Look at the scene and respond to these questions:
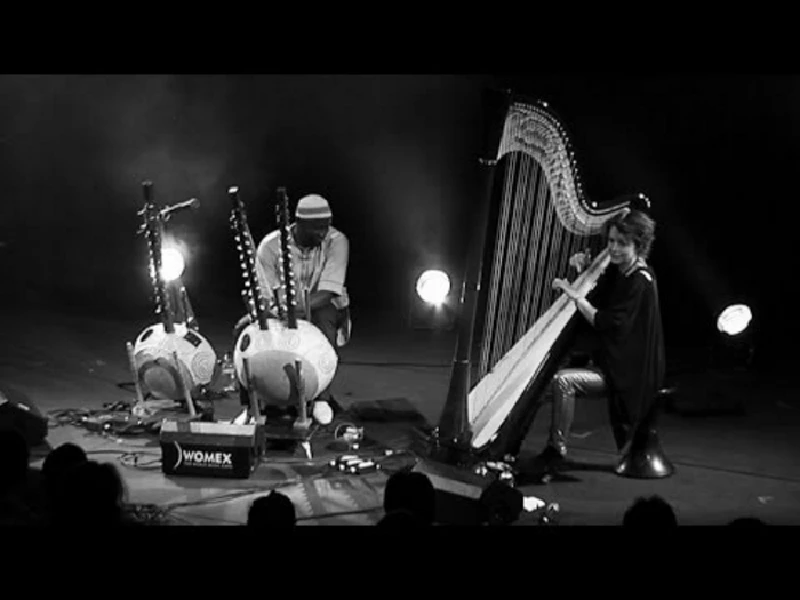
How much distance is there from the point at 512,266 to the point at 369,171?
15.6 ft

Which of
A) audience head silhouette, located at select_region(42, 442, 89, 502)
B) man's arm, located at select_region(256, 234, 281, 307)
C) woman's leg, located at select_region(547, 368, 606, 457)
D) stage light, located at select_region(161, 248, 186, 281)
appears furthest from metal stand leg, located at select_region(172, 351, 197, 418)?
audience head silhouette, located at select_region(42, 442, 89, 502)

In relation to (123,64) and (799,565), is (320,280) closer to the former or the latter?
(123,64)

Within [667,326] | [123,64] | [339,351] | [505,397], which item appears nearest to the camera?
[123,64]

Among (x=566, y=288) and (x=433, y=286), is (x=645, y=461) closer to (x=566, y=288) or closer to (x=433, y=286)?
(x=566, y=288)

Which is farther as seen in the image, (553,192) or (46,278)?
(46,278)

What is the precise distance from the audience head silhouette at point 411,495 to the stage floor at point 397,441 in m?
1.70

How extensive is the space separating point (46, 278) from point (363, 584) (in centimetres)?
885

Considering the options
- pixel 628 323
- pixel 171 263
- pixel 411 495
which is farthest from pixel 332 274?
pixel 411 495

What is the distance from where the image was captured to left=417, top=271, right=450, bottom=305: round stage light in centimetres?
823

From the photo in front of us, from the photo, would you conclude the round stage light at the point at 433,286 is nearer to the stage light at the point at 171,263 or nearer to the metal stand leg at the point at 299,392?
the stage light at the point at 171,263

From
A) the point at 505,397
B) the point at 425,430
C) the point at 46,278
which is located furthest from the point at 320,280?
the point at 46,278

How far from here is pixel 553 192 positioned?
17.5 ft

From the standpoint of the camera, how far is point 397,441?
625 cm

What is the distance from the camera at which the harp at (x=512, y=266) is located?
4.98 meters
